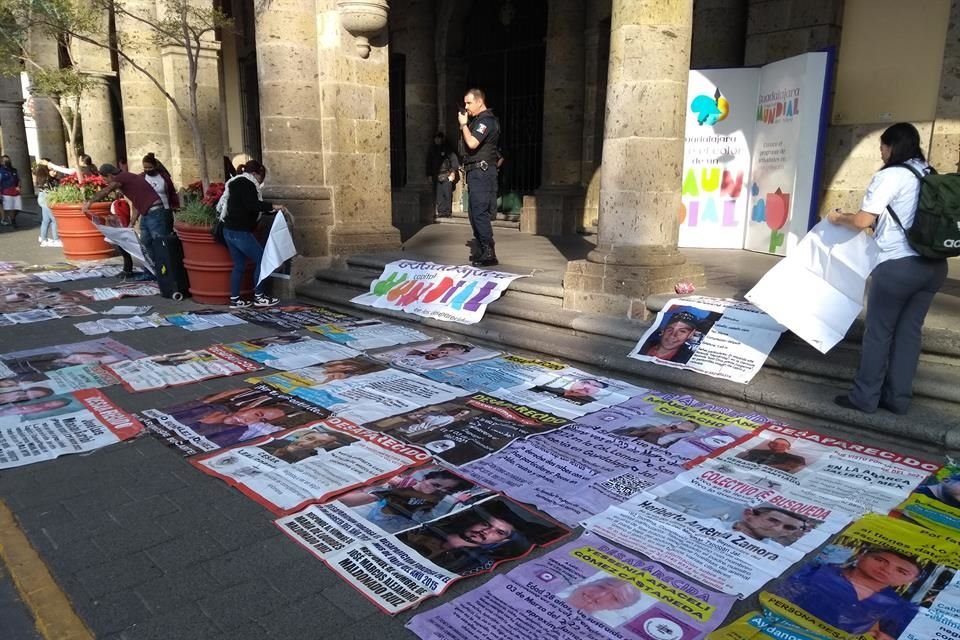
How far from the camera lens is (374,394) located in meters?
4.82

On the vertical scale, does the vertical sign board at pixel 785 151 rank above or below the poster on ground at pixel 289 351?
above

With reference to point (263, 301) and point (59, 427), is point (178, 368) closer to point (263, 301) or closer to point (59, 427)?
point (59, 427)

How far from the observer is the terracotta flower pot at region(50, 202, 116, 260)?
11.0 m

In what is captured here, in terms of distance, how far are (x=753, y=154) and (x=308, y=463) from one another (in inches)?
270

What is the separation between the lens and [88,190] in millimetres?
11008

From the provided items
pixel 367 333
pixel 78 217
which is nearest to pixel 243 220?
pixel 367 333

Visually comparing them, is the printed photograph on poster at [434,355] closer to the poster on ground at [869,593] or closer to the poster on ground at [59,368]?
the poster on ground at [59,368]

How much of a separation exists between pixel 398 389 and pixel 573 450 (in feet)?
5.05

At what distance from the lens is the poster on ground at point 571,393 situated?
15.0ft

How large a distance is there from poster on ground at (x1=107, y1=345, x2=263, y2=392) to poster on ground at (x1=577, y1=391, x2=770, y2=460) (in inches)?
112

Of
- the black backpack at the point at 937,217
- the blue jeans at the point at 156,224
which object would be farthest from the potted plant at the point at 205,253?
the black backpack at the point at 937,217

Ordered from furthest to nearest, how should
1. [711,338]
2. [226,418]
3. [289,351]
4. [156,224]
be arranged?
[156,224], [289,351], [711,338], [226,418]

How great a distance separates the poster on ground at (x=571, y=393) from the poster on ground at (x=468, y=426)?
12cm

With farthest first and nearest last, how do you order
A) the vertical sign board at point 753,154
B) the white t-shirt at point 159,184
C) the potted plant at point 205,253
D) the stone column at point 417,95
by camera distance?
1. the stone column at point 417,95
2. the white t-shirt at point 159,184
3. the potted plant at point 205,253
4. the vertical sign board at point 753,154
